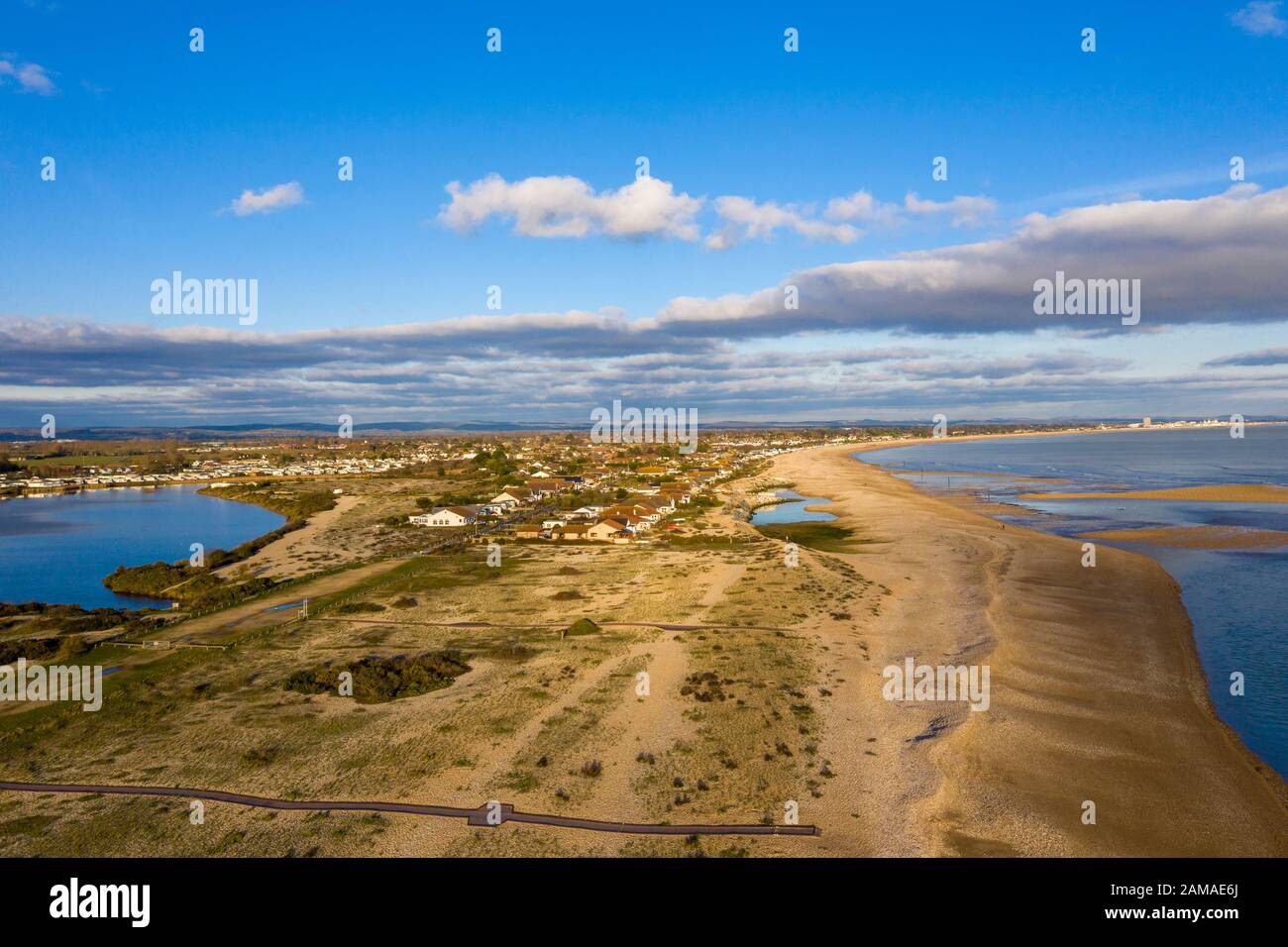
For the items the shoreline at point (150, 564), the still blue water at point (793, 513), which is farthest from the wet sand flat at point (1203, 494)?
the shoreline at point (150, 564)

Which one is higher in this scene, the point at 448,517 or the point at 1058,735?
the point at 448,517

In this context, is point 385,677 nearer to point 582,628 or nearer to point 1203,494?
point 582,628

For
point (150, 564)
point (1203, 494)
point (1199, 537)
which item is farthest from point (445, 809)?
point (1203, 494)

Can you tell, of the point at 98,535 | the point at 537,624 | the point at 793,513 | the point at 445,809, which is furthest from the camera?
the point at 793,513

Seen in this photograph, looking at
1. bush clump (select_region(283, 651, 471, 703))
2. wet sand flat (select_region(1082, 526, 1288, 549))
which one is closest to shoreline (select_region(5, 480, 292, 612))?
bush clump (select_region(283, 651, 471, 703))

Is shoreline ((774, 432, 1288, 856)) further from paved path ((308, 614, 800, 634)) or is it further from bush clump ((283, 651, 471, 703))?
bush clump ((283, 651, 471, 703))
